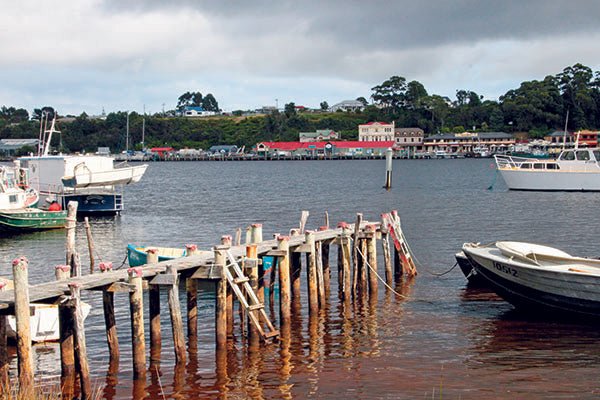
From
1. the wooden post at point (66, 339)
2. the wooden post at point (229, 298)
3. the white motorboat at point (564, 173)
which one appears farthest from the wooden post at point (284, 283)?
the white motorboat at point (564, 173)

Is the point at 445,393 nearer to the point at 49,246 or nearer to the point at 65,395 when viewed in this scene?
the point at 65,395

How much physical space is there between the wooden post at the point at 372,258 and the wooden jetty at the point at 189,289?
0.03 metres

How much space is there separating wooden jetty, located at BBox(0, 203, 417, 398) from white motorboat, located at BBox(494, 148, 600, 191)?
5806 cm

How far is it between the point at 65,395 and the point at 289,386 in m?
4.95

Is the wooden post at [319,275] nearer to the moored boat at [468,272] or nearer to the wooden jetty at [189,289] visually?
the wooden jetty at [189,289]

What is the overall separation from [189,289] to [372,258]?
351 inches

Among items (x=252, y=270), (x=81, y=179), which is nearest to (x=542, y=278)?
(x=252, y=270)

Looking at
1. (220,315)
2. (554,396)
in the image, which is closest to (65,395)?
(220,315)

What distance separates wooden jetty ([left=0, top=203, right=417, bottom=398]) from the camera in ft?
53.2

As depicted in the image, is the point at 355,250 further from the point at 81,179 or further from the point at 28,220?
the point at 81,179

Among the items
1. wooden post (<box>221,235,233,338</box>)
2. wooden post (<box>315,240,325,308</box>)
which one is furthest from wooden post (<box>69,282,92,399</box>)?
wooden post (<box>315,240,325,308</box>)

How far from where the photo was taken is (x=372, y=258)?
27.2 m

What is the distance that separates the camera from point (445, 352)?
803 inches

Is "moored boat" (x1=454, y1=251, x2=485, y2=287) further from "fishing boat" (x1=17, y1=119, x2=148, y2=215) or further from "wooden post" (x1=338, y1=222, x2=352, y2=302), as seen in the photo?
"fishing boat" (x1=17, y1=119, x2=148, y2=215)
